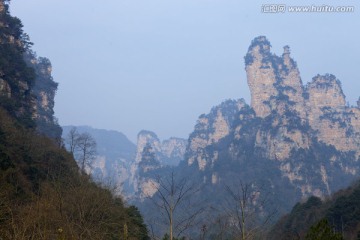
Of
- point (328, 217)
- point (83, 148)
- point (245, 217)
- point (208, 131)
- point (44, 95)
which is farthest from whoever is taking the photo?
point (208, 131)

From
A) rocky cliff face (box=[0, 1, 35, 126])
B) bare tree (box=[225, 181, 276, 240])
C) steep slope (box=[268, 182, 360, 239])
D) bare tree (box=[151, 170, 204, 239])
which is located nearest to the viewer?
bare tree (box=[151, 170, 204, 239])

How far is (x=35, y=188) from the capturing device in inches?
1105

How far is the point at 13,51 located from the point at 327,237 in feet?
129

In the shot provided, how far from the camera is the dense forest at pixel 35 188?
58.5 feet

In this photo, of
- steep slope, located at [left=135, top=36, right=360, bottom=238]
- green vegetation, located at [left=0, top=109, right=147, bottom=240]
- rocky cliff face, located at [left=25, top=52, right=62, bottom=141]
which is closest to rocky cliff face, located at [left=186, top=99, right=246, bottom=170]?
steep slope, located at [left=135, top=36, right=360, bottom=238]

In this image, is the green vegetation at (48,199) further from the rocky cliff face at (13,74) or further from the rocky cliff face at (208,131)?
the rocky cliff face at (208,131)

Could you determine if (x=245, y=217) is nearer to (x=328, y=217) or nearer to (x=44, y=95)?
(x=328, y=217)

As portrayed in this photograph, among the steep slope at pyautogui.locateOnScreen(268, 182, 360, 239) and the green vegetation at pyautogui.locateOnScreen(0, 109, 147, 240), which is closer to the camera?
the green vegetation at pyautogui.locateOnScreen(0, 109, 147, 240)

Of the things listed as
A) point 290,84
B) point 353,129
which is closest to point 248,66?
point 290,84

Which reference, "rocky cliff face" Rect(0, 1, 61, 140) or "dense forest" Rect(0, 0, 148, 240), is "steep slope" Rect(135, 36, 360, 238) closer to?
"rocky cliff face" Rect(0, 1, 61, 140)

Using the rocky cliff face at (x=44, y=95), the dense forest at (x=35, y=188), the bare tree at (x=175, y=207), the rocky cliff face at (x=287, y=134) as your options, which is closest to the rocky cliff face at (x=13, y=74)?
the dense forest at (x=35, y=188)

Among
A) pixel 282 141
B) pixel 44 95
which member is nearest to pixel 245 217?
pixel 44 95

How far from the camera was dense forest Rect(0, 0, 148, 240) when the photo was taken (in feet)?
58.5

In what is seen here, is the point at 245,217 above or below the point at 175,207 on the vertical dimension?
below
